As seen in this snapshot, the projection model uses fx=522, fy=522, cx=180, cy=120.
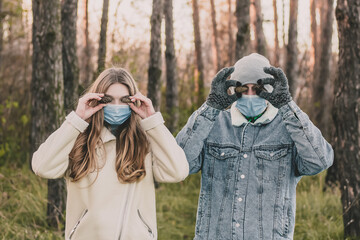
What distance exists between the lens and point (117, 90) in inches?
120

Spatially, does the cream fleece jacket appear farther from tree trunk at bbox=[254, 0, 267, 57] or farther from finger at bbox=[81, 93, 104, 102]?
tree trunk at bbox=[254, 0, 267, 57]

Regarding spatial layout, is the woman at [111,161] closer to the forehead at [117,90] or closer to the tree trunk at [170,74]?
the forehead at [117,90]

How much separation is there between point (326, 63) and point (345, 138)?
9.61 m

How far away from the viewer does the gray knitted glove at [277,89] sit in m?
2.96

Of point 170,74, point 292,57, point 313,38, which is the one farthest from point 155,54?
point 313,38

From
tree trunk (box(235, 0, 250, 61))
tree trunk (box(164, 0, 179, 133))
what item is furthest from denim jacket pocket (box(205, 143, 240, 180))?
tree trunk (box(164, 0, 179, 133))

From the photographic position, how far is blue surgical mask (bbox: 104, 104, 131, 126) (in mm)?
2982

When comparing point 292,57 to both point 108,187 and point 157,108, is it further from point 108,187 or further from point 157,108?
point 108,187

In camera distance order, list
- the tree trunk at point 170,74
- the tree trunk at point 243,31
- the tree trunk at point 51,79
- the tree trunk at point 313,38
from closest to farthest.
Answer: the tree trunk at point 51,79 → the tree trunk at point 243,31 → the tree trunk at point 170,74 → the tree trunk at point 313,38

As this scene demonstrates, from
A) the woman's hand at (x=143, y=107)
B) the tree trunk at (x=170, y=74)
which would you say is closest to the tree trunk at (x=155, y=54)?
the tree trunk at (x=170, y=74)

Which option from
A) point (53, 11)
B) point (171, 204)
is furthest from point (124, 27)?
point (53, 11)

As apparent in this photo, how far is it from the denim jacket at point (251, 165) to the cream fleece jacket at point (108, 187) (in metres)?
0.18

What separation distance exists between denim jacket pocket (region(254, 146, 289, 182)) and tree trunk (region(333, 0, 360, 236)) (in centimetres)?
→ 294

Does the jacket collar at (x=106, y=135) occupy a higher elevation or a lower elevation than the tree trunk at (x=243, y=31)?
lower
